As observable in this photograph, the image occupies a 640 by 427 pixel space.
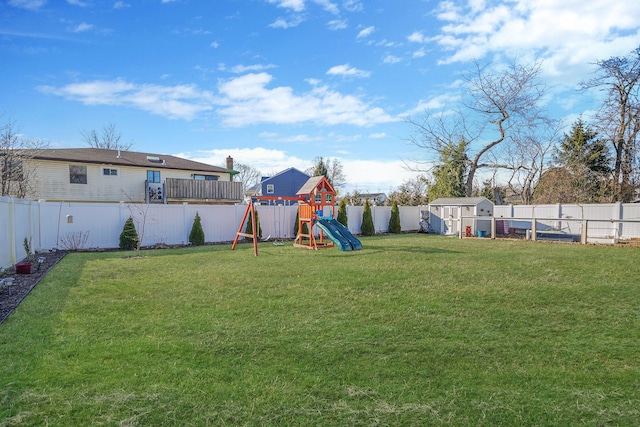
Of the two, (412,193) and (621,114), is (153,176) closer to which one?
(412,193)

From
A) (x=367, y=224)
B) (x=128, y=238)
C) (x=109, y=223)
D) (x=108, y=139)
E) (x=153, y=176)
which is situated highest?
(x=108, y=139)

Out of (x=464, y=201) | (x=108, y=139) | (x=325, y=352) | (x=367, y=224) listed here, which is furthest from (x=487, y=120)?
(x=108, y=139)

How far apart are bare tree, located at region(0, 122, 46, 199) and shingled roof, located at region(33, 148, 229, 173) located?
53 centimetres

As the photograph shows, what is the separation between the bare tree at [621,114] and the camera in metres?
18.9

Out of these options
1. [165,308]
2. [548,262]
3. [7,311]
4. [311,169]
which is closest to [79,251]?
[7,311]

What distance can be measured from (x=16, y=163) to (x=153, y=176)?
6.92 meters

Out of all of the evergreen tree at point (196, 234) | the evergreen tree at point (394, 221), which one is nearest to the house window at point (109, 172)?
the evergreen tree at point (196, 234)

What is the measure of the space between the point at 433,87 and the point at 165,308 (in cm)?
1406

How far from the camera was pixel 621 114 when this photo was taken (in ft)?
63.6

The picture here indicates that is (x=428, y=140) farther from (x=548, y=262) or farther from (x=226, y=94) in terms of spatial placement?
(x=548, y=262)

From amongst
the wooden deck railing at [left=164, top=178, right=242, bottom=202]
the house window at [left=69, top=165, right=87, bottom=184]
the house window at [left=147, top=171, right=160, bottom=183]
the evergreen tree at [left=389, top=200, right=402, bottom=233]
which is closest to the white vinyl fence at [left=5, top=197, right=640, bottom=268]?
the evergreen tree at [left=389, top=200, right=402, bottom=233]

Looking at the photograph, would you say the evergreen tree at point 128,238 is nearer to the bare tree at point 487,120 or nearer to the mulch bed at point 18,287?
the mulch bed at point 18,287

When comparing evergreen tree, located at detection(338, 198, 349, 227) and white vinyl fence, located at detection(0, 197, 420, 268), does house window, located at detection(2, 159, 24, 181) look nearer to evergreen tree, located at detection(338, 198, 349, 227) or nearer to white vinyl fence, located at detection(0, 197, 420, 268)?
white vinyl fence, located at detection(0, 197, 420, 268)

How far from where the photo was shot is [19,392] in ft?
8.55
